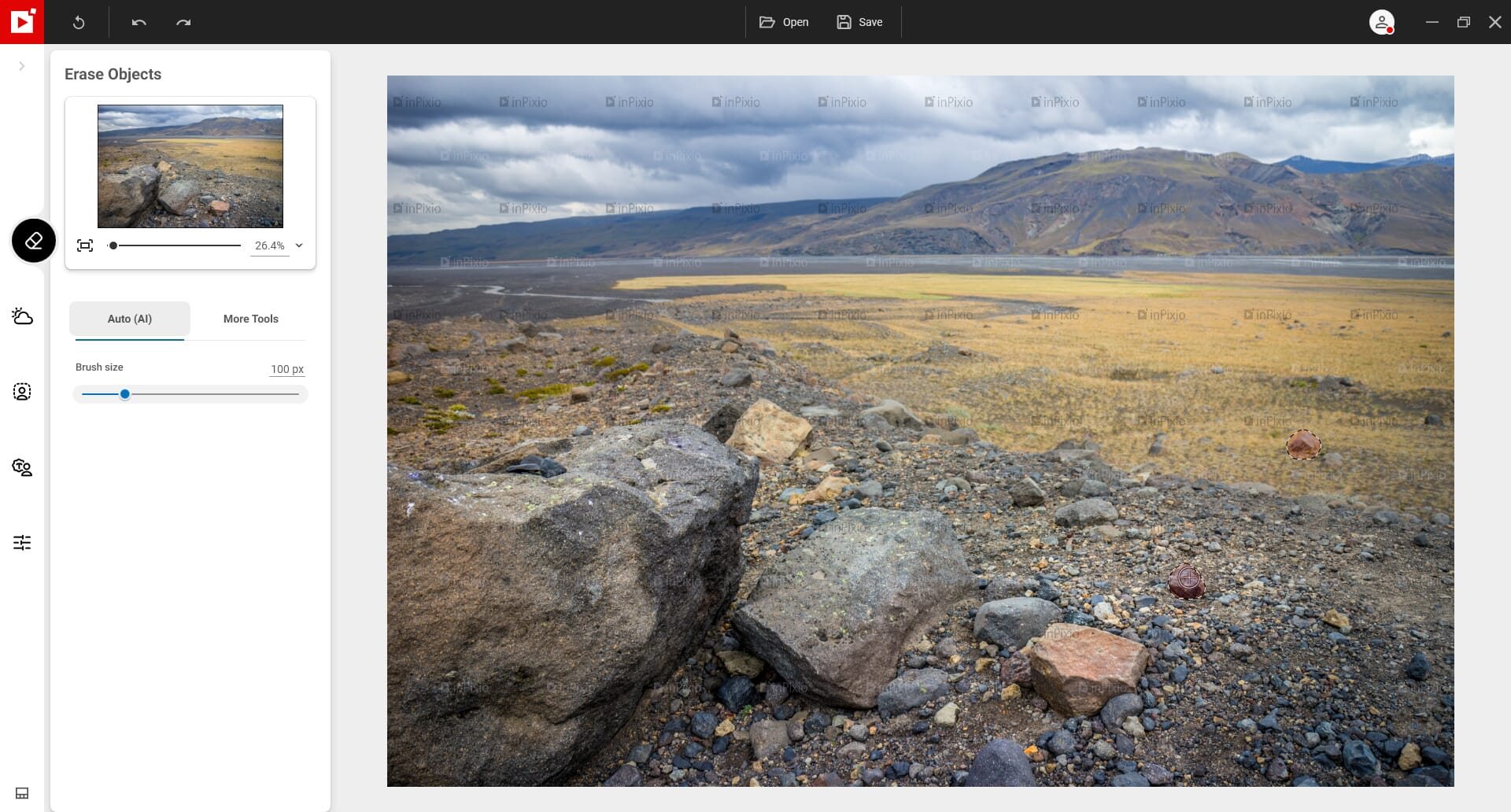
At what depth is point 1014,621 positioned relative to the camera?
528cm

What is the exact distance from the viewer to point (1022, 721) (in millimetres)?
4738

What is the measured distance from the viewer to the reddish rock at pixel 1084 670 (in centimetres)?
463

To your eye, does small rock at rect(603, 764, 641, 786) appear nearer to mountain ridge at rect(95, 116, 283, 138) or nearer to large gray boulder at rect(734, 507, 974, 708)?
large gray boulder at rect(734, 507, 974, 708)

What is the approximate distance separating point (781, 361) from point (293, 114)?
13231mm

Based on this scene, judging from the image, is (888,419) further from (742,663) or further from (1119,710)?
(1119,710)

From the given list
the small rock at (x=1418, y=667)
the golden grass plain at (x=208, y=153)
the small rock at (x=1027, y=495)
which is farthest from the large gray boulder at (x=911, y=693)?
the golden grass plain at (x=208, y=153)

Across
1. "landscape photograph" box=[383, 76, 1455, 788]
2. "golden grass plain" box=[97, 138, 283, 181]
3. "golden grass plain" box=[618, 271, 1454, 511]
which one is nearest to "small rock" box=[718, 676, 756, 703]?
"landscape photograph" box=[383, 76, 1455, 788]

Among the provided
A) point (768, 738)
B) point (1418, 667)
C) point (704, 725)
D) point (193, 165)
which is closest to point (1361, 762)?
point (1418, 667)

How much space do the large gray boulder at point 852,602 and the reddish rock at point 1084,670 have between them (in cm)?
90

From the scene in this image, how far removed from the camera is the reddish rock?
4633 mm

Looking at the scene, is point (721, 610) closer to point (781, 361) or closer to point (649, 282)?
point (781, 361)

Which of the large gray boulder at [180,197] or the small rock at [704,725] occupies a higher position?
the large gray boulder at [180,197]

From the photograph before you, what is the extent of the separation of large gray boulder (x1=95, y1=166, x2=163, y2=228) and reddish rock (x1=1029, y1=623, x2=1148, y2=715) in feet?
18.0

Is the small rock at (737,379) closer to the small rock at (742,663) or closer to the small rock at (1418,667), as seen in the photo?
the small rock at (742,663)
